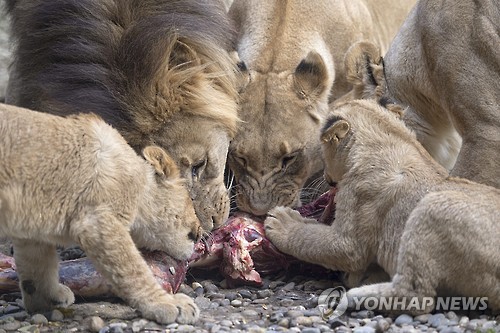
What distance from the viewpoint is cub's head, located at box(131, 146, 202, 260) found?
13.6 ft

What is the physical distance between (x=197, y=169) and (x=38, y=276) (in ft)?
2.92

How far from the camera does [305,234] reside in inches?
180

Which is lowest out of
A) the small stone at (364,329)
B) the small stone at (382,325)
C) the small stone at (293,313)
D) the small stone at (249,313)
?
the small stone at (249,313)

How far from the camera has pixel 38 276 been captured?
163 inches

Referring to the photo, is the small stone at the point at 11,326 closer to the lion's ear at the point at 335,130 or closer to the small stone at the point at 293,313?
the small stone at the point at 293,313

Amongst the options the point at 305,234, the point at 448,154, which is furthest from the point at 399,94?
the point at 305,234

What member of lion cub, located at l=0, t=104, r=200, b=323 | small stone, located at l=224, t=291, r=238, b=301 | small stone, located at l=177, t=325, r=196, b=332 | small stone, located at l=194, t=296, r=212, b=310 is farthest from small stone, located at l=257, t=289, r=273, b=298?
small stone, located at l=177, t=325, r=196, b=332

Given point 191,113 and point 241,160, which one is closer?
point 191,113

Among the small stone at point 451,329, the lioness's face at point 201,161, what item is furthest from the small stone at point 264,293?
the small stone at point 451,329

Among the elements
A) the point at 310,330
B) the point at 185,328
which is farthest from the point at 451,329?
the point at 185,328

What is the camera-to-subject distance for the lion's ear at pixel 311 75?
5.41 m

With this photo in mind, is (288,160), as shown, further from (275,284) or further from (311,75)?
(275,284)

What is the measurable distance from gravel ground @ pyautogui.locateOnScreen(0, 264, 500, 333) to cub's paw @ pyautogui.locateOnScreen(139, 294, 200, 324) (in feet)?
0.09

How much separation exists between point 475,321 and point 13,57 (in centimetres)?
257
